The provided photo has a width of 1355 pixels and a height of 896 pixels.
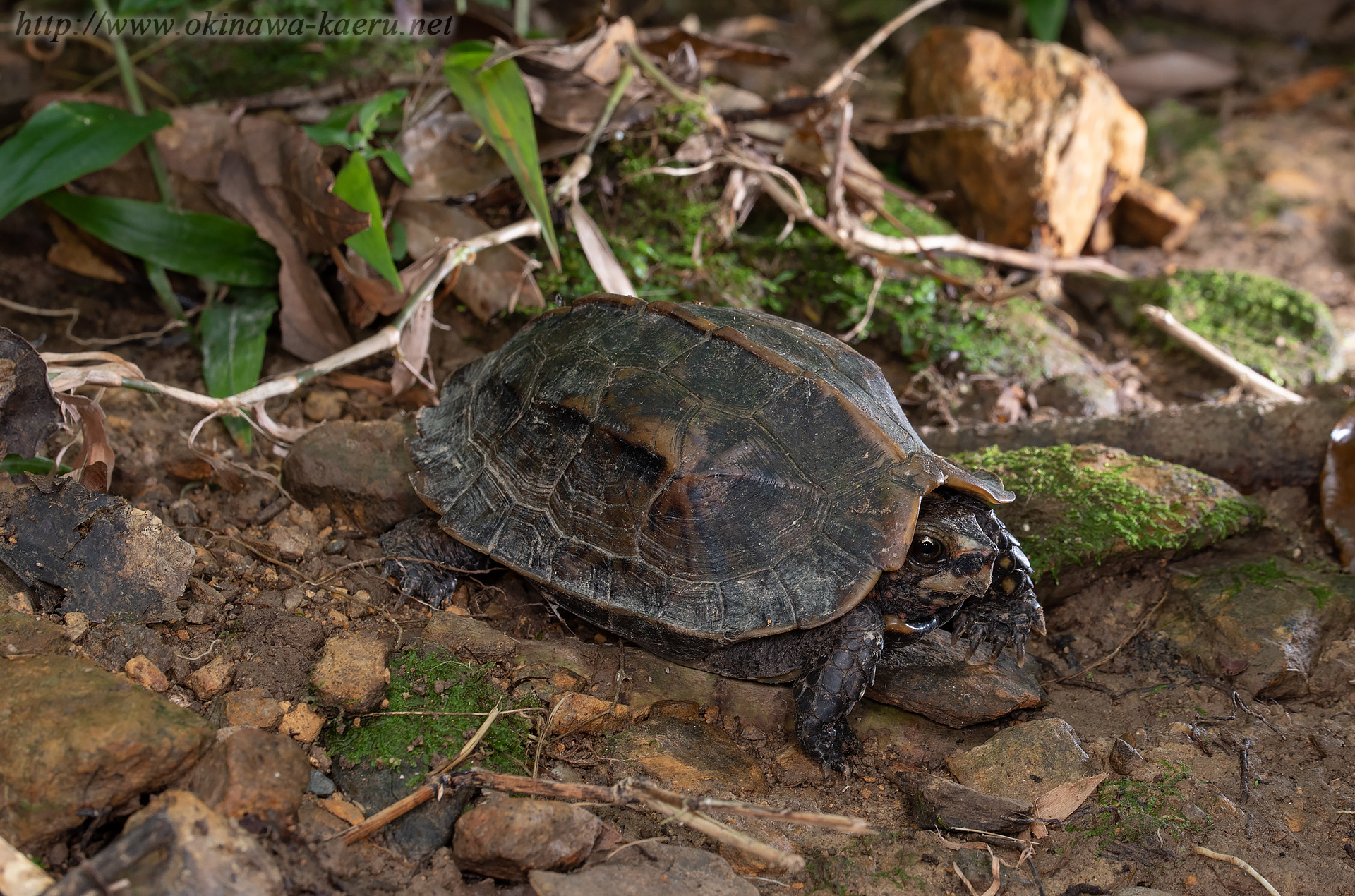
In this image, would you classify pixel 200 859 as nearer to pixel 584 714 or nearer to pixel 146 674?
pixel 146 674

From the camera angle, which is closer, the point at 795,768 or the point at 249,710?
the point at 249,710

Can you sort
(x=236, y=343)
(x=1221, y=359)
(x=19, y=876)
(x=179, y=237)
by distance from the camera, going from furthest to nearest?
(x=1221, y=359)
(x=179, y=237)
(x=236, y=343)
(x=19, y=876)

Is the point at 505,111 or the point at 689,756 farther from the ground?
the point at 505,111

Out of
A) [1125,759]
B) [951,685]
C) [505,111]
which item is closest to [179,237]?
[505,111]

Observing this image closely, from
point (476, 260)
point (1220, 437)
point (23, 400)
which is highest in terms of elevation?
point (23, 400)

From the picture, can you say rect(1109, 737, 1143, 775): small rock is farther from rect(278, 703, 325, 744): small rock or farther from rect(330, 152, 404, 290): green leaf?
rect(330, 152, 404, 290): green leaf

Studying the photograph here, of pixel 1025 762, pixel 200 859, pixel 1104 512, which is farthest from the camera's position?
pixel 1104 512

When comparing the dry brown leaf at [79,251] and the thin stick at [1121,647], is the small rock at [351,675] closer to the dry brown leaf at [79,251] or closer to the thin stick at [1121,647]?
the thin stick at [1121,647]

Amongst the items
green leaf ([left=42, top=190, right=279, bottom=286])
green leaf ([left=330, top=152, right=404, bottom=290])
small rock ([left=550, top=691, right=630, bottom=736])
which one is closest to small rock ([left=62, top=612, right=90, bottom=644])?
small rock ([left=550, top=691, right=630, bottom=736])
